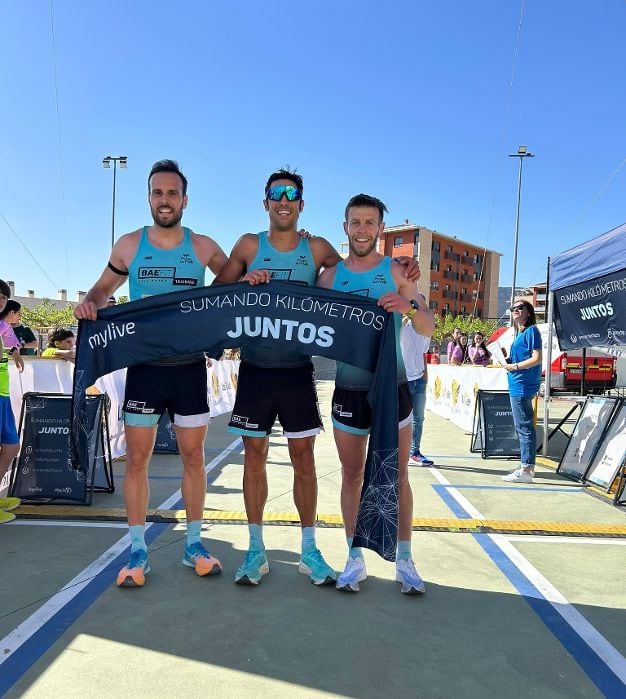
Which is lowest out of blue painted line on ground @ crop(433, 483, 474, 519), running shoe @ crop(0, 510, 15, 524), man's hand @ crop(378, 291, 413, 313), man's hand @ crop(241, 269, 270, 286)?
running shoe @ crop(0, 510, 15, 524)

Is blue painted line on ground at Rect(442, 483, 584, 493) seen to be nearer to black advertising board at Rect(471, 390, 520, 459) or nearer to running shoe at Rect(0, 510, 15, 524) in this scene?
black advertising board at Rect(471, 390, 520, 459)

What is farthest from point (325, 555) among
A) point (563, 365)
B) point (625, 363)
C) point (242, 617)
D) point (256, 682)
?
point (625, 363)

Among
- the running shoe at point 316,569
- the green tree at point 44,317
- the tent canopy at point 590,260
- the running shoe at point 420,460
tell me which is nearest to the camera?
the running shoe at point 316,569

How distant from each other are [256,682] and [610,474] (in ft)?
15.3

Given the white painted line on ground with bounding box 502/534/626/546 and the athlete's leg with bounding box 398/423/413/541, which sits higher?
the athlete's leg with bounding box 398/423/413/541

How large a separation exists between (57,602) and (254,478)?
1.21 m

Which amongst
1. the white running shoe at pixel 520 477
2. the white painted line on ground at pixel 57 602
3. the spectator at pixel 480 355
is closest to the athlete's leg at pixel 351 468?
the white painted line on ground at pixel 57 602

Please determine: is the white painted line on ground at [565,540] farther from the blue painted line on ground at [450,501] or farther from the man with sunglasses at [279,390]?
the man with sunglasses at [279,390]

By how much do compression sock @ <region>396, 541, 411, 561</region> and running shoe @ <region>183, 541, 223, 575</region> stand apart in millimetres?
1059

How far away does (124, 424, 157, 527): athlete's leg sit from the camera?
3391 millimetres

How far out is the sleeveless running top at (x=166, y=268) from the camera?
3434 mm

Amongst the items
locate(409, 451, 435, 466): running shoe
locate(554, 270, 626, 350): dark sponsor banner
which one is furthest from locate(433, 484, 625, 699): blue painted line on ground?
locate(554, 270, 626, 350): dark sponsor banner

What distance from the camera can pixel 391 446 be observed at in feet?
10.2

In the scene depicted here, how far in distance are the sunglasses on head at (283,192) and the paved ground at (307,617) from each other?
2241mm
